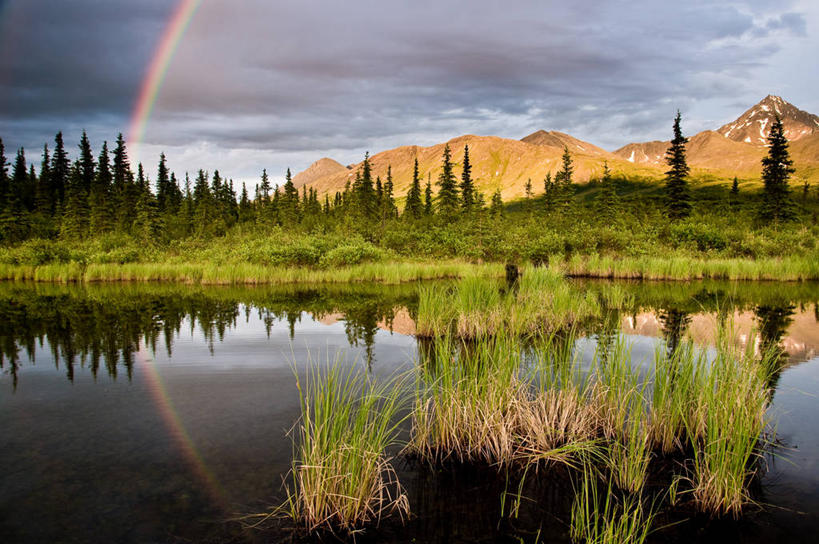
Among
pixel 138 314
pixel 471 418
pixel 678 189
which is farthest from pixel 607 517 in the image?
pixel 678 189

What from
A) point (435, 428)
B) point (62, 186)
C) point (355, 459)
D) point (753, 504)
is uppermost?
point (62, 186)

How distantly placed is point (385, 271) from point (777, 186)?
53.1 m

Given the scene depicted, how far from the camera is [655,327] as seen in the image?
15219mm

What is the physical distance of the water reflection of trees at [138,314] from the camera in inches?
505

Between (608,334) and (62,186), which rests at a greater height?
(62,186)

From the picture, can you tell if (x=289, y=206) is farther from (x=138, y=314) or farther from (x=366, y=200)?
(x=138, y=314)

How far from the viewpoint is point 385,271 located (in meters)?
31.5

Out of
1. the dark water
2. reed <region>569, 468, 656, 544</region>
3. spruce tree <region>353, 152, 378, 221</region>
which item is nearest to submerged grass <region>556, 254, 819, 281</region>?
the dark water

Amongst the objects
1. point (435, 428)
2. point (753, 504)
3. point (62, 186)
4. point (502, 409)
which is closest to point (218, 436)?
point (435, 428)

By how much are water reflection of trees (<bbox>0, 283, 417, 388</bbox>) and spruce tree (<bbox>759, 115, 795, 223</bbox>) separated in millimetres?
52748

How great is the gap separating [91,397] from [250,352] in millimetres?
4107

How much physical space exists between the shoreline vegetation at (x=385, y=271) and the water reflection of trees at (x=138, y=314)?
3136 millimetres

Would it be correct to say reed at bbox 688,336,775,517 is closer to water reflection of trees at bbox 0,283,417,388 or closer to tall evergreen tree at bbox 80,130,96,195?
water reflection of trees at bbox 0,283,417,388

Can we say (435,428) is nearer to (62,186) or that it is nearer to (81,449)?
(81,449)
